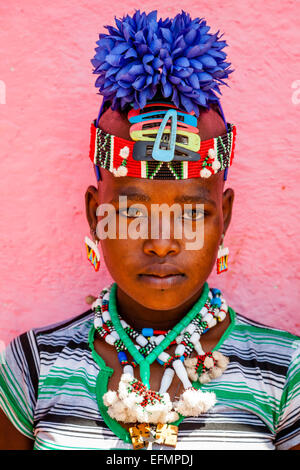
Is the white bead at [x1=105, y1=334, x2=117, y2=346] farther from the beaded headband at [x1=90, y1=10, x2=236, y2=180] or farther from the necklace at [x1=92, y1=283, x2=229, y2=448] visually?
the beaded headband at [x1=90, y1=10, x2=236, y2=180]

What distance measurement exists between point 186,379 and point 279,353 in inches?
14.6

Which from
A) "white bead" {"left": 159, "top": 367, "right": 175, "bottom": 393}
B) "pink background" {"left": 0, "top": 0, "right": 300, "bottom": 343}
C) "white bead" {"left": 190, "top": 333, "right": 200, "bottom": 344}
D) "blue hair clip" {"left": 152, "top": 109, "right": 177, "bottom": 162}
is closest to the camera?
"blue hair clip" {"left": 152, "top": 109, "right": 177, "bottom": 162}

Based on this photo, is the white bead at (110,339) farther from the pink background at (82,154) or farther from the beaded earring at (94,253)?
the pink background at (82,154)

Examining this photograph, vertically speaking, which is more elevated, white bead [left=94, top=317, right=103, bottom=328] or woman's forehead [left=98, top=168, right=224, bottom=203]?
woman's forehead [left=98, top=168, right=224, bottom=203]

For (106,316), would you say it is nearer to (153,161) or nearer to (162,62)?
(153,161)

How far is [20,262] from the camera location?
113 inches

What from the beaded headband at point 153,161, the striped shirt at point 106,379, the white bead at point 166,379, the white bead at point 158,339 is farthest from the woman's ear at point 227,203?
the white bead at point 166,379

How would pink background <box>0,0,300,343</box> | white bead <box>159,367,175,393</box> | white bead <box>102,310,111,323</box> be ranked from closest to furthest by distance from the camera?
white bead <box>159,367,175,393</box> < white bead <box>102,310,111,323</box> < pink background <box>0,0,300,343</box>

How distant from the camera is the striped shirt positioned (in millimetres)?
2059

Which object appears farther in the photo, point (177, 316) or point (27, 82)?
point (27, 82)

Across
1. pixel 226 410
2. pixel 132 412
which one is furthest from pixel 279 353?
pixel 132 412

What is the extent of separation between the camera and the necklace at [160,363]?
2023 mm

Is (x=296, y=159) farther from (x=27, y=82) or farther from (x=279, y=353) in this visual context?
(x=27, y=82)

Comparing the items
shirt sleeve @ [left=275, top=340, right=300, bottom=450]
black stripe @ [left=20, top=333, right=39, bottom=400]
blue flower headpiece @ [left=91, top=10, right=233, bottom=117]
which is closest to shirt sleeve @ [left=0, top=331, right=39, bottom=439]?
black stripe @ [left=20, top=333, right=39, bottom=400]
